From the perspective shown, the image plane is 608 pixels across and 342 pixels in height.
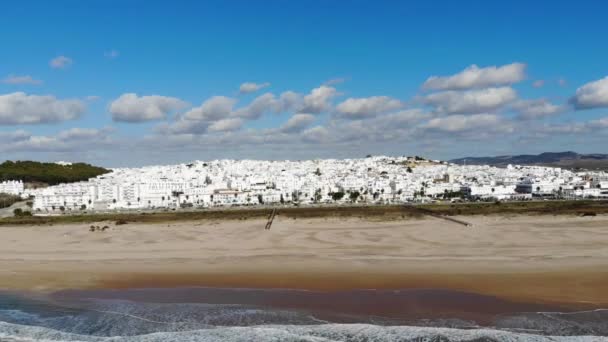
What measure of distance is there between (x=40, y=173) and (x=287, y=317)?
75.7 meters

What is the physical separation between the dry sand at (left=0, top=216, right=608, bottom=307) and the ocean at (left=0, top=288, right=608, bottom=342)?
1.03 metres

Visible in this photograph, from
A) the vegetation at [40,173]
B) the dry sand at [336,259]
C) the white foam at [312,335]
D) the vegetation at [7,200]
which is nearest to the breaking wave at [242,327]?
the white foam at [312,335]

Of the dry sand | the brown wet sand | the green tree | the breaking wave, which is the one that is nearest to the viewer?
the breaking wave

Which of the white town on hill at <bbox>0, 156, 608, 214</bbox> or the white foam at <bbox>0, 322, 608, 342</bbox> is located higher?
the white town on hill at <bbox>0, 156, 608, 214</bbox>

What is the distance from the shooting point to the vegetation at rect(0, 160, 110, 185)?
74312mm

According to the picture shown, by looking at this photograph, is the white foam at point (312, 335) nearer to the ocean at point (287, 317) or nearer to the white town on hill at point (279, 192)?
the ocean at point (287, 317)

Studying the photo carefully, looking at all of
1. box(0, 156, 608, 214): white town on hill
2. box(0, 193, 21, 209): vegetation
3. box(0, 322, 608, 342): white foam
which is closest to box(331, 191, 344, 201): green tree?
box(0, 156, 608, 214): white town on hill

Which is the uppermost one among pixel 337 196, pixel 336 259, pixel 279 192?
pixel 279 192

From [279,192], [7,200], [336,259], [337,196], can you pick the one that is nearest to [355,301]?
[336,259]

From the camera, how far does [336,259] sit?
17.2 metres

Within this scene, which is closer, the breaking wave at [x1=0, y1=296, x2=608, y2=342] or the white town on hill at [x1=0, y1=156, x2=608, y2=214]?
the breaking wave at [x1=0, y1=296, x2=608, y2=342]

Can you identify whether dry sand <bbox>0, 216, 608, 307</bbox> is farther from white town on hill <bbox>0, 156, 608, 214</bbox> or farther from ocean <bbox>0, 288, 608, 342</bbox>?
white town on hill <bbox>0, 156, 608, 214</bbox>

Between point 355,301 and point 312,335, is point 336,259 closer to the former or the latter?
point 355,301

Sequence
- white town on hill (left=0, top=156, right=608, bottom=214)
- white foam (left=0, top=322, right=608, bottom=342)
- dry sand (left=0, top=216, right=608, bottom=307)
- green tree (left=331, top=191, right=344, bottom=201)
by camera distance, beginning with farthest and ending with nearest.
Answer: green tree (left=331, top=191, right=344, bottom=201) < white town on hill (left=0, top=156, right=608, bottom=214) < dry sand (left=0, top=216, right=608, bottom=307) < white foam (left=0, top=322, right=608, bottom=342)
